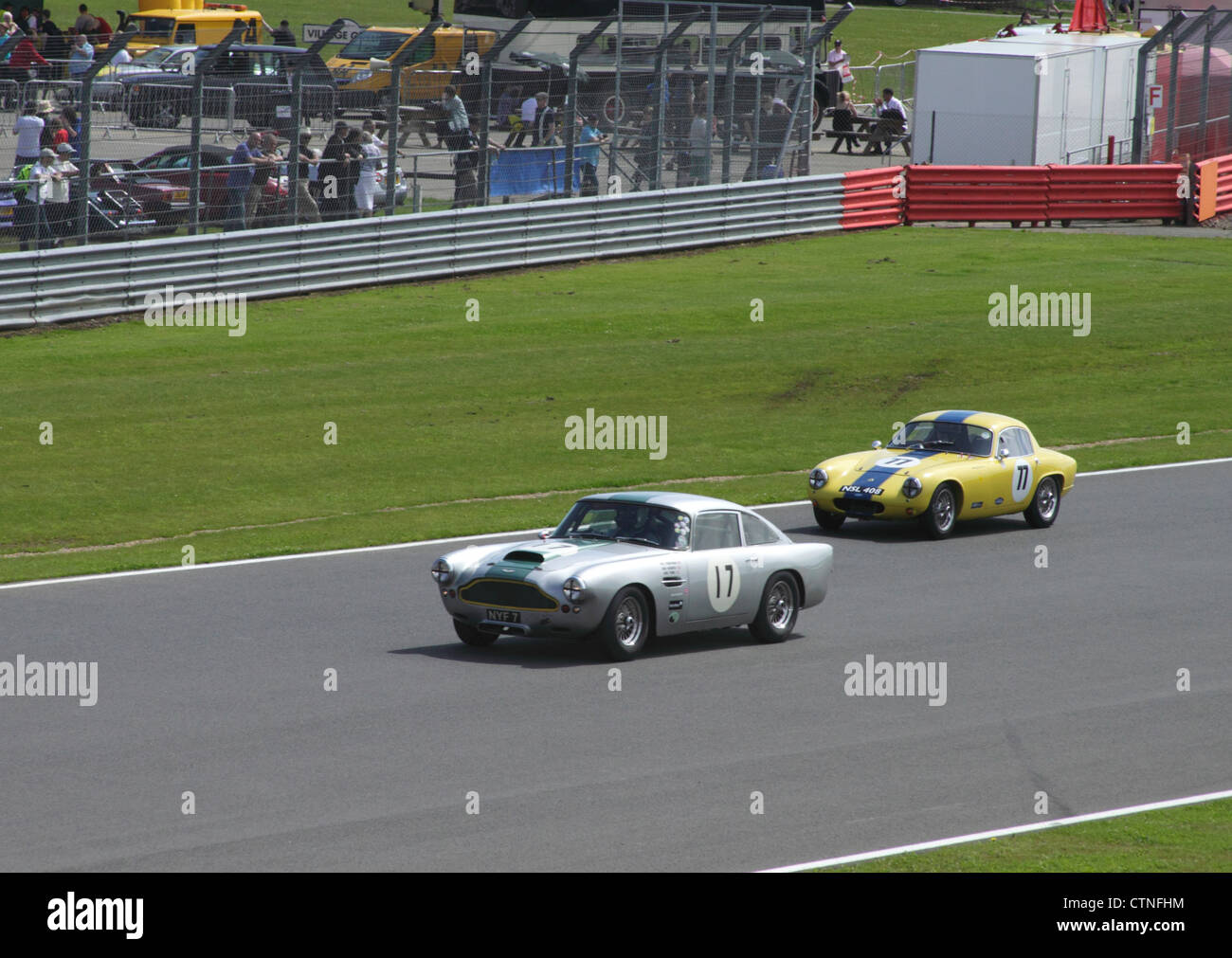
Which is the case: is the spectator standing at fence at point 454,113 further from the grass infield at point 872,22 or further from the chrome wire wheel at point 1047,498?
the grass infield at point 872,22

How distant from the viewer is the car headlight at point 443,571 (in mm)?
12180

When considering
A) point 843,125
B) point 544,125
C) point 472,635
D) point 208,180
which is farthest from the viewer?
point 843,125

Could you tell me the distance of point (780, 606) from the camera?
13023 millimetres

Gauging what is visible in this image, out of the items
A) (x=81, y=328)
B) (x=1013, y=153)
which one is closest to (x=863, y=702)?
(x=81, y=328)

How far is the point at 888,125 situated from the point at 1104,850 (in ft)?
121

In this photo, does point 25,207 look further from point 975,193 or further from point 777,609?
point 975,193

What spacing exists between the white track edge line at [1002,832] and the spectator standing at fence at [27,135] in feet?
58.7

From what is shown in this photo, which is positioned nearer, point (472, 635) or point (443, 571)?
point (443, 571)

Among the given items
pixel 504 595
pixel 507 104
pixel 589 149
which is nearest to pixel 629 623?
pixel 504 595

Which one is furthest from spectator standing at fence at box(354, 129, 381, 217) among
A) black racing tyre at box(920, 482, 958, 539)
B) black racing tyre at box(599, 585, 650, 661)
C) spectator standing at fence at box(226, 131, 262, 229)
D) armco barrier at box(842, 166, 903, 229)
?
black racing tyre at box(599, 585, 650, 661)

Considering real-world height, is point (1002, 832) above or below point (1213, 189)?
below

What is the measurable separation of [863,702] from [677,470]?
7.88m

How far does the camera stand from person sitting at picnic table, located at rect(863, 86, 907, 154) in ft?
141
